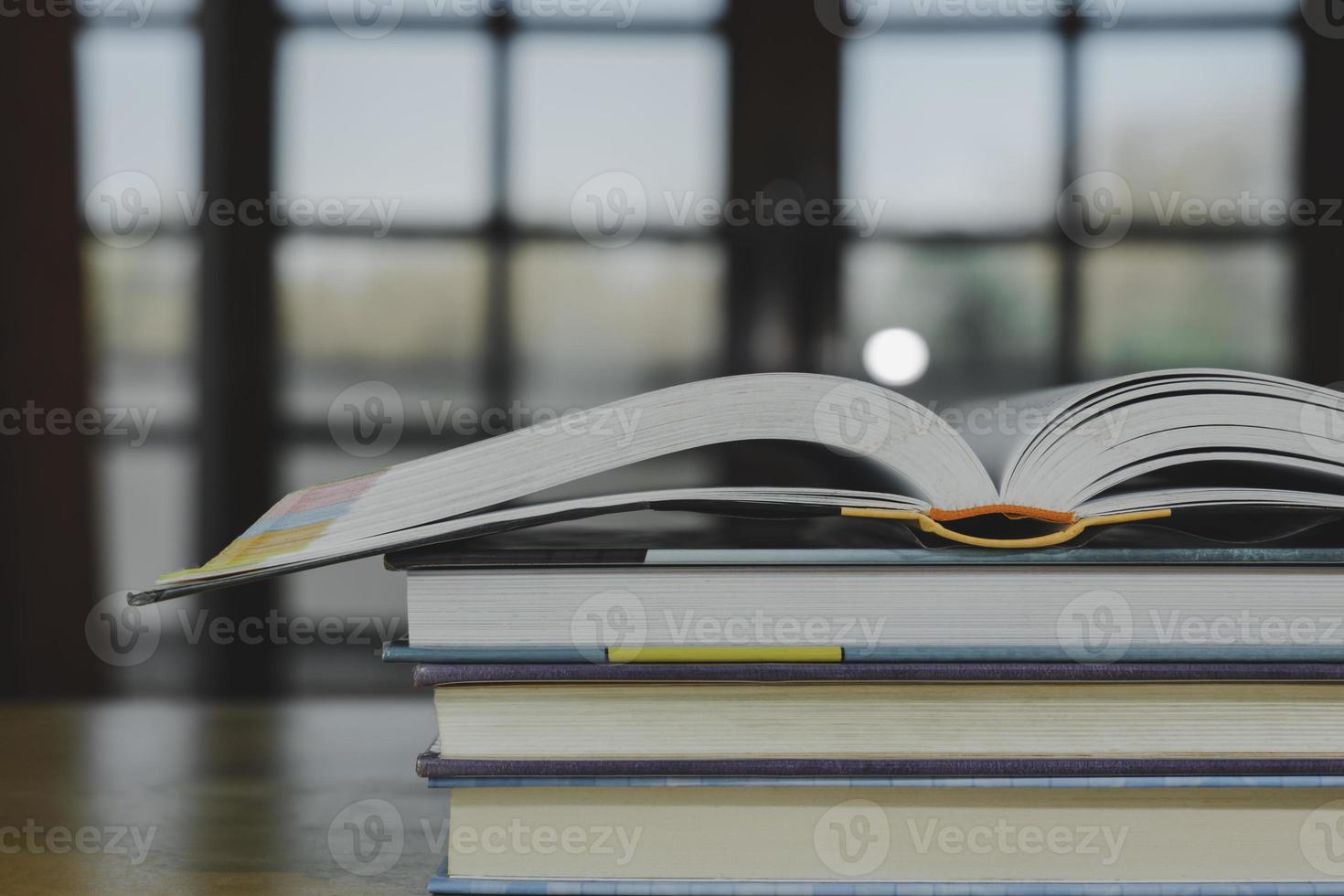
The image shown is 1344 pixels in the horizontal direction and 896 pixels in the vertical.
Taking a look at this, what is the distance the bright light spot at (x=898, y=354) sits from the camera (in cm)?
187

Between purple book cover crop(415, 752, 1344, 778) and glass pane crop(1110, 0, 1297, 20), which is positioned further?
glass pane crop(1110, 0, 1297, 20)

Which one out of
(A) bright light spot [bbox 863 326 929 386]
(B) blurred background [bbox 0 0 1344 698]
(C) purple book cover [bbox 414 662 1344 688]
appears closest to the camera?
(C) purple book cover [bbox 414 662 1344 688]

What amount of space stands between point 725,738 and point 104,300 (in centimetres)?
178

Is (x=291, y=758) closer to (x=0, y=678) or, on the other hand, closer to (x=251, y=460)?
(x=251, y=460)

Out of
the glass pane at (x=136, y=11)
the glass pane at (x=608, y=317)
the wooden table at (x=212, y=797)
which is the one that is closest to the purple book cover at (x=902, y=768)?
the wooden table at (x=212, y=797)

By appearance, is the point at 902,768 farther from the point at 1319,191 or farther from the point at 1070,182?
the point at 1319,191

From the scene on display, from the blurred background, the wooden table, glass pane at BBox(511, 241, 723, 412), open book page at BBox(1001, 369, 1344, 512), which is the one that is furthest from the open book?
glass pane at BBox(511, 241, 723, 412)

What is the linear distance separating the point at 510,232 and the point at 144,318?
0.64 metres

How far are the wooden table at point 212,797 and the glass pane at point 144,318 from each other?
3.78 ft

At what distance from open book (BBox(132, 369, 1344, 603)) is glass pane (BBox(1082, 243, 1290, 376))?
5.36ft

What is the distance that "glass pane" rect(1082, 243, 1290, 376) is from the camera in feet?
6.19

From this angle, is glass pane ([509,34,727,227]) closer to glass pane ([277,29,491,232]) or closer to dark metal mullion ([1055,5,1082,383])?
glass pane ([277,29,491,232])

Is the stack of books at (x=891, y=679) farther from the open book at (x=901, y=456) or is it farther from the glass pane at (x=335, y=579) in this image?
the glass pane at (x=335, y=579)

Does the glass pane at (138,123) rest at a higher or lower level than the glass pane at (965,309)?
higher
